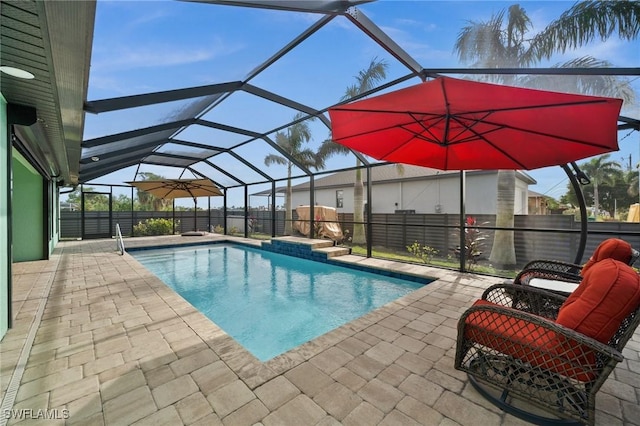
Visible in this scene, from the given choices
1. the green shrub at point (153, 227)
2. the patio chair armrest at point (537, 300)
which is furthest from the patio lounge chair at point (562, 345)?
the green shrub at point (153, 227)

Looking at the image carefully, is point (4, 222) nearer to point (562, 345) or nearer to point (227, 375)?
point (227, 375)

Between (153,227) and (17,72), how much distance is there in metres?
13.3

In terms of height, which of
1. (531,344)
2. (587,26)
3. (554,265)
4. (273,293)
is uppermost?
(587,26)

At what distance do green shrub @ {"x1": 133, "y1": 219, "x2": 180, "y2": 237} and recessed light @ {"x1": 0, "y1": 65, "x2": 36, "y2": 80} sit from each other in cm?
1311

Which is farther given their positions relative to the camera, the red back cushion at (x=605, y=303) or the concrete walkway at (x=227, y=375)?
the concrete walkway at (x=227, y=375)

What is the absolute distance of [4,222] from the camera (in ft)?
9.04

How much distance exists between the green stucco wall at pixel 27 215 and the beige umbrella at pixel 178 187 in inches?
127

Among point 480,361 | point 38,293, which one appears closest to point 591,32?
point 480,361

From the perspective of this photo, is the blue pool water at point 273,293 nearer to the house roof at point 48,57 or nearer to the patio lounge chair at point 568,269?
the patio lounge chair at point 568,269

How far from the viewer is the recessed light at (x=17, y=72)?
2.15m

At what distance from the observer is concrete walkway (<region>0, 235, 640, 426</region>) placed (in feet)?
5.83

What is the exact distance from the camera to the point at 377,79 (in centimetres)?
622

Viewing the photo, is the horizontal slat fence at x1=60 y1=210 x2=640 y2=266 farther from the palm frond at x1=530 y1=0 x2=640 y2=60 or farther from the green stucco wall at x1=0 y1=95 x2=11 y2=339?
the green stucco wall at x1=0 y1=95 x2=11 y2=339

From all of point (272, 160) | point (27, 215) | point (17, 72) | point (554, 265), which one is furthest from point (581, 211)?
point (27, 215)
